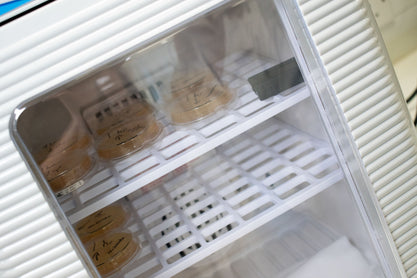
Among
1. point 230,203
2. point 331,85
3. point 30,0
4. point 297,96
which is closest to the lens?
point 30,0

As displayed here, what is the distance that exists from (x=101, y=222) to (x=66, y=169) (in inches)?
8.1

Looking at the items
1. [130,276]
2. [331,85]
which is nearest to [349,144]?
[331,85]

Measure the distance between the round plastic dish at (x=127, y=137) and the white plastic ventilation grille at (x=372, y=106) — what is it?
0.44 meters

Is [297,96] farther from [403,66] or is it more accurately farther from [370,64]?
[403,66]

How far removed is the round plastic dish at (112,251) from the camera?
0.96 m

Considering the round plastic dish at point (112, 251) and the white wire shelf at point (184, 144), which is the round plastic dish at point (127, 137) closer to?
the white wire shelf at point (184, 144)

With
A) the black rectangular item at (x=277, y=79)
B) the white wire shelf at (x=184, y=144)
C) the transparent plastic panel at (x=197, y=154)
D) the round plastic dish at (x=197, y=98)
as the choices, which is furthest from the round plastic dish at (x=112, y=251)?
the black rectangular item at (x=277, y=79)

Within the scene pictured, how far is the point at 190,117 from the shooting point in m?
1.03

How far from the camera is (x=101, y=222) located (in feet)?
3.37

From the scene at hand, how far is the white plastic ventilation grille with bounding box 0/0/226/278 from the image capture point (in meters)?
0.66

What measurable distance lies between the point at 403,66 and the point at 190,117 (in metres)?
1.05

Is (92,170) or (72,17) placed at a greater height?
(72,17)

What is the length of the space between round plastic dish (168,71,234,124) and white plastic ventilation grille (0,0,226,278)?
343 millimetres

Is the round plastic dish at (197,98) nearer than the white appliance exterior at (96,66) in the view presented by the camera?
No
